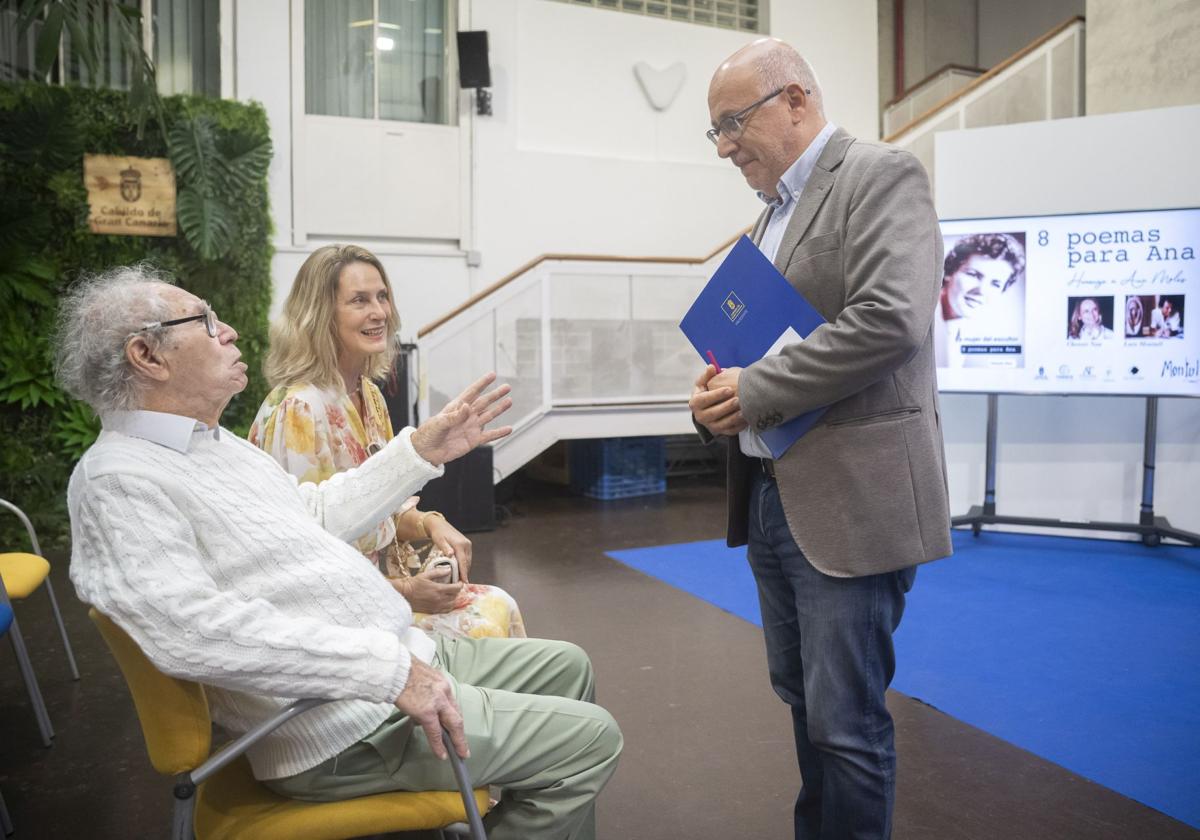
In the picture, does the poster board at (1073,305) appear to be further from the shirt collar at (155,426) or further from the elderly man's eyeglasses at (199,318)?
the shirt collar at (155,426)

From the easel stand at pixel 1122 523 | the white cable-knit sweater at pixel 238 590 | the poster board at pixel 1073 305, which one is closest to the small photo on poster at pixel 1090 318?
the poster board at pixel 1073 305

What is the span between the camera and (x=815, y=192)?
176 cm

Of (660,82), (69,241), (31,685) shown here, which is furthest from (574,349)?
(31,685)

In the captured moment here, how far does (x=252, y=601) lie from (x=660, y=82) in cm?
875

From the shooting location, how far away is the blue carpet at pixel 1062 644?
284cm

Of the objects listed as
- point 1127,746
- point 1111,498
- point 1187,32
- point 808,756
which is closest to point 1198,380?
point 1111,498

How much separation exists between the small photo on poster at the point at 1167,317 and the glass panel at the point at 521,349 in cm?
400

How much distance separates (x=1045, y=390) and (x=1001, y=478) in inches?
31.3

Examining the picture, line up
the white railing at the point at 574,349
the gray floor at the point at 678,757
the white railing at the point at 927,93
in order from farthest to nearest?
the white railing at the point at 927,93 < the white railing at the point at 574,349 < the gray floor at the point at 678,757

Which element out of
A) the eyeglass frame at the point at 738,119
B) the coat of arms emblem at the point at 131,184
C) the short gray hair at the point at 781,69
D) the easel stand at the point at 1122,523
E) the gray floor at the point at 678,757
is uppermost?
the coat of arms emblem at the point at 131,184

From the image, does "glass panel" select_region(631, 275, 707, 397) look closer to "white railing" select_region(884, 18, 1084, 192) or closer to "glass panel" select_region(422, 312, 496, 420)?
"glass panel" select_region(422, 312, 496, 420)

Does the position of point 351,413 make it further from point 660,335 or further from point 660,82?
point 660,82

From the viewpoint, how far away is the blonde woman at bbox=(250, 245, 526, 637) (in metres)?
2.24

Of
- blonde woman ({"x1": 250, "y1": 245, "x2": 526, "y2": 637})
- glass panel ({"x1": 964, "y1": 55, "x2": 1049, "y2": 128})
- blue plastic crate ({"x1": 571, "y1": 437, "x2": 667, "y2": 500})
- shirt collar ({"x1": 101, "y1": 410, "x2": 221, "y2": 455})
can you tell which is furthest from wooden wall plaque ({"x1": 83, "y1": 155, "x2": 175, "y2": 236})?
glass panel ({"x1": 964, "y1": 55, "x2": 1049, "y2": 128})
